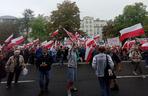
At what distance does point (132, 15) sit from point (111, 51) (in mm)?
72383

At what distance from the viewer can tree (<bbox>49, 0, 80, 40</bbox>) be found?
62.6m

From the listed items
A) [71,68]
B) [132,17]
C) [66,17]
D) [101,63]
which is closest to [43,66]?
[71,68]

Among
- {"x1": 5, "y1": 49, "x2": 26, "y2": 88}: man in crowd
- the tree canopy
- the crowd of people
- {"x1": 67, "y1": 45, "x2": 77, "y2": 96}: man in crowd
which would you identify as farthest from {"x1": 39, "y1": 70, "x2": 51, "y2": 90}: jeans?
the tree canopy

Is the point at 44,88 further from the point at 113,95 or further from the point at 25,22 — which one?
the point at 25,22

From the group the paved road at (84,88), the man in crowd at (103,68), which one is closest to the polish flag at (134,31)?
the paved road at (84,88)

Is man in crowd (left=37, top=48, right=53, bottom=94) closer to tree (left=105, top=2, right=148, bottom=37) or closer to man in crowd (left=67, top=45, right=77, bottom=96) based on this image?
man in crowd (left=67, top=45, right=77, bottom=96)

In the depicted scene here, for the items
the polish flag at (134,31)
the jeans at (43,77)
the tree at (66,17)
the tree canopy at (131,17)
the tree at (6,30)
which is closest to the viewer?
the jeans at (43,77)

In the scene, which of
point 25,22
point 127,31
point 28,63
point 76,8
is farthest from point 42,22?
point 127,31

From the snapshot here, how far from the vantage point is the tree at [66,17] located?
6256cm

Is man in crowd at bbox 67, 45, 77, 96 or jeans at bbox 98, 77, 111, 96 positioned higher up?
man in crowd at bbox 67, 45, 77, 96

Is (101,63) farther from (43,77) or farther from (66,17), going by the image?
(66,17)

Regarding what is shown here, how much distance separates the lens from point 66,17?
209 feet

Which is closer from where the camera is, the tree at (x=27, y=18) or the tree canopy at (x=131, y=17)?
the tree canopy at (x=131, y=17)

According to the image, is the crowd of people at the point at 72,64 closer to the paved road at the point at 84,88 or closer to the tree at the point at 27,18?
the paved road at the point at 84,88
